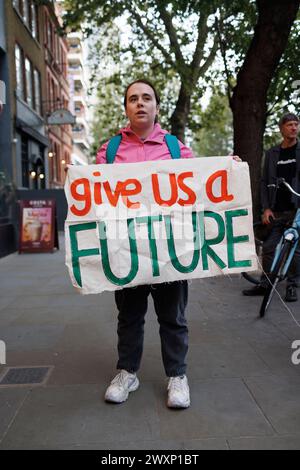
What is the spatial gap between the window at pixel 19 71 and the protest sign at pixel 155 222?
55.0 ft

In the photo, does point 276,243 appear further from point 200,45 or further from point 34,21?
point 34,21

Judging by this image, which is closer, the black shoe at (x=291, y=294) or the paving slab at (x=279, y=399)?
the paving slab at (x=279, y=399)

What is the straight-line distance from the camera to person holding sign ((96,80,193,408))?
9.89ft

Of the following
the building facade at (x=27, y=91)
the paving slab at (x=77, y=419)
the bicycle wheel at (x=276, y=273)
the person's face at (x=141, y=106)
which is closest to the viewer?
the paving slab at (x=77, y=419)

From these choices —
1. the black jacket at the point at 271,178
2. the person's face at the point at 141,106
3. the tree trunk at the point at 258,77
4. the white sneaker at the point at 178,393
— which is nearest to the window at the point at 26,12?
the tree trunk at the point at 258,77

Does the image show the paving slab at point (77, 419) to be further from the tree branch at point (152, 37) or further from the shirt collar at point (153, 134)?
the tree branch at point (152, 37)

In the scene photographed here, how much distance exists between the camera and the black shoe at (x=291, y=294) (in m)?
5.61

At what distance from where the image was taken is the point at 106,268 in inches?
118

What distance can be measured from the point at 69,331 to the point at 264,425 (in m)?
2.51

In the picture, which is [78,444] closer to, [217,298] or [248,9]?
[217,298]

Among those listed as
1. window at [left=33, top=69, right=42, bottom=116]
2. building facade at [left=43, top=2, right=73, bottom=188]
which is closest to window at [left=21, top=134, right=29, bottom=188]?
window at [left=33, top=69, right=42, bottom=116]

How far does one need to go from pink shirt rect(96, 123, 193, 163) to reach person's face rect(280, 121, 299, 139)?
2763 millimetres

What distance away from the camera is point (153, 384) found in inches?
130
